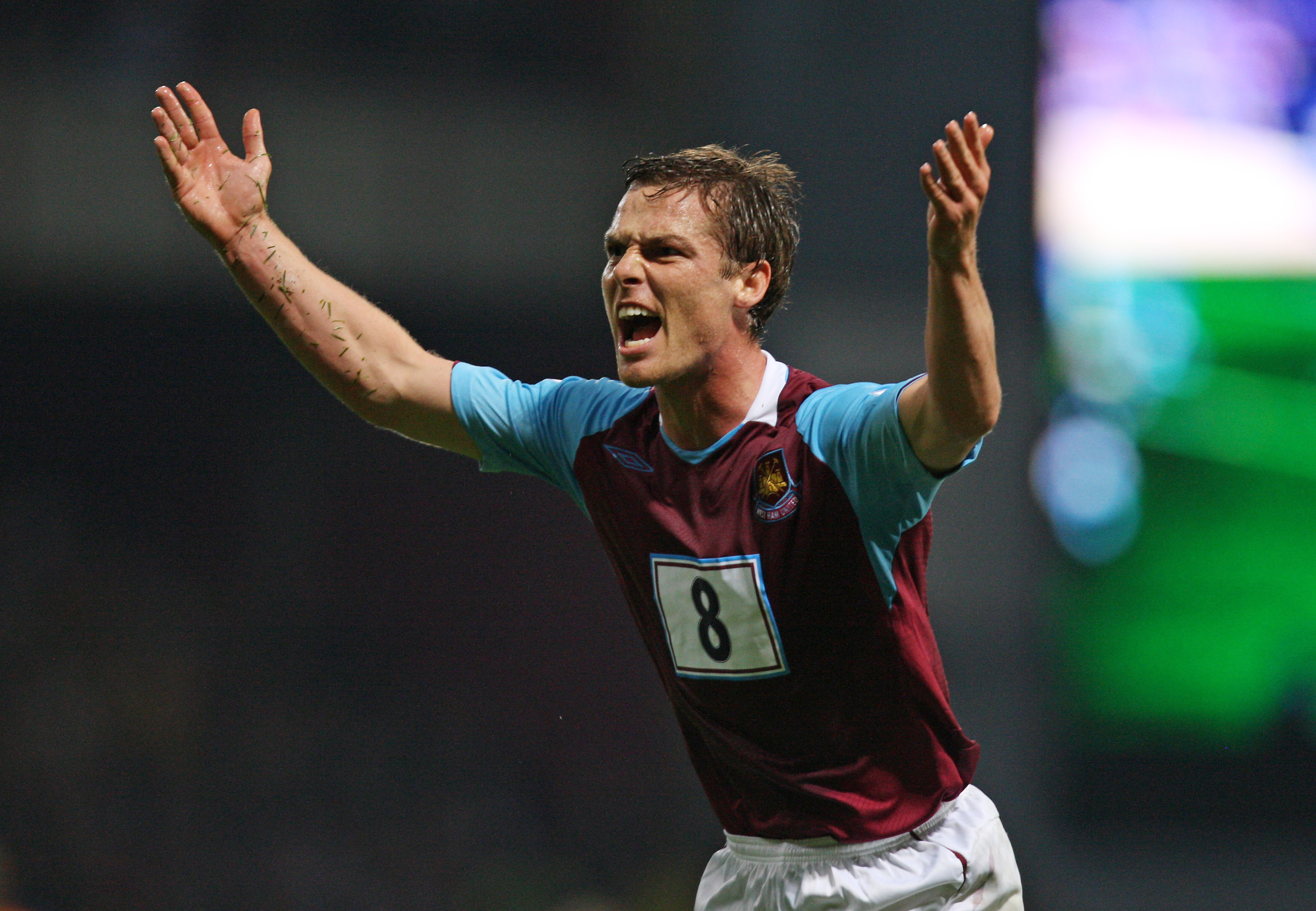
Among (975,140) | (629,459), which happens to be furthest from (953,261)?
(629,459)

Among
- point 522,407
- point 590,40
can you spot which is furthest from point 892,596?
point 590,40

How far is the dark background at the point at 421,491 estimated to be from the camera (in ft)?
15.9

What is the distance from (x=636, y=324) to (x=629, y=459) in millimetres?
251

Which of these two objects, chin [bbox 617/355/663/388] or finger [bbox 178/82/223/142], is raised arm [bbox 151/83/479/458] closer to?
finger [bbox 178/82/223/142]

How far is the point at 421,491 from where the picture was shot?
5129mm

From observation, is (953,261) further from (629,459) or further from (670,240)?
(629,459)

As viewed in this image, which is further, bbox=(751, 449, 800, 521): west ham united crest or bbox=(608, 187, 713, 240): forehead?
bbox=(608, 187, 713, 240): forehead

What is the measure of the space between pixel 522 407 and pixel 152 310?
335 centimetres

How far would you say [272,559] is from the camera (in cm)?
511

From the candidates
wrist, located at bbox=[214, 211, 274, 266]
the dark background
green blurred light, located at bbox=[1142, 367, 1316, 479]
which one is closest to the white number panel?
wrist, located at bbox=[214, 211, 274, 266]

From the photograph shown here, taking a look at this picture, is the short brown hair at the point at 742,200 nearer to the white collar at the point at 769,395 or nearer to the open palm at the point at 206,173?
the white collar at the point at 769,395

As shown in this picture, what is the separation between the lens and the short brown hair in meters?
2.31

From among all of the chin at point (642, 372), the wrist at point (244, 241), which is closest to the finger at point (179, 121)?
the wrist at point (244, 241)

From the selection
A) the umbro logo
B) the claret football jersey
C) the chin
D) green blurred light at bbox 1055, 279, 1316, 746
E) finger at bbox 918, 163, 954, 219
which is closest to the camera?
finger at bbox 918, 163, 954, 219
